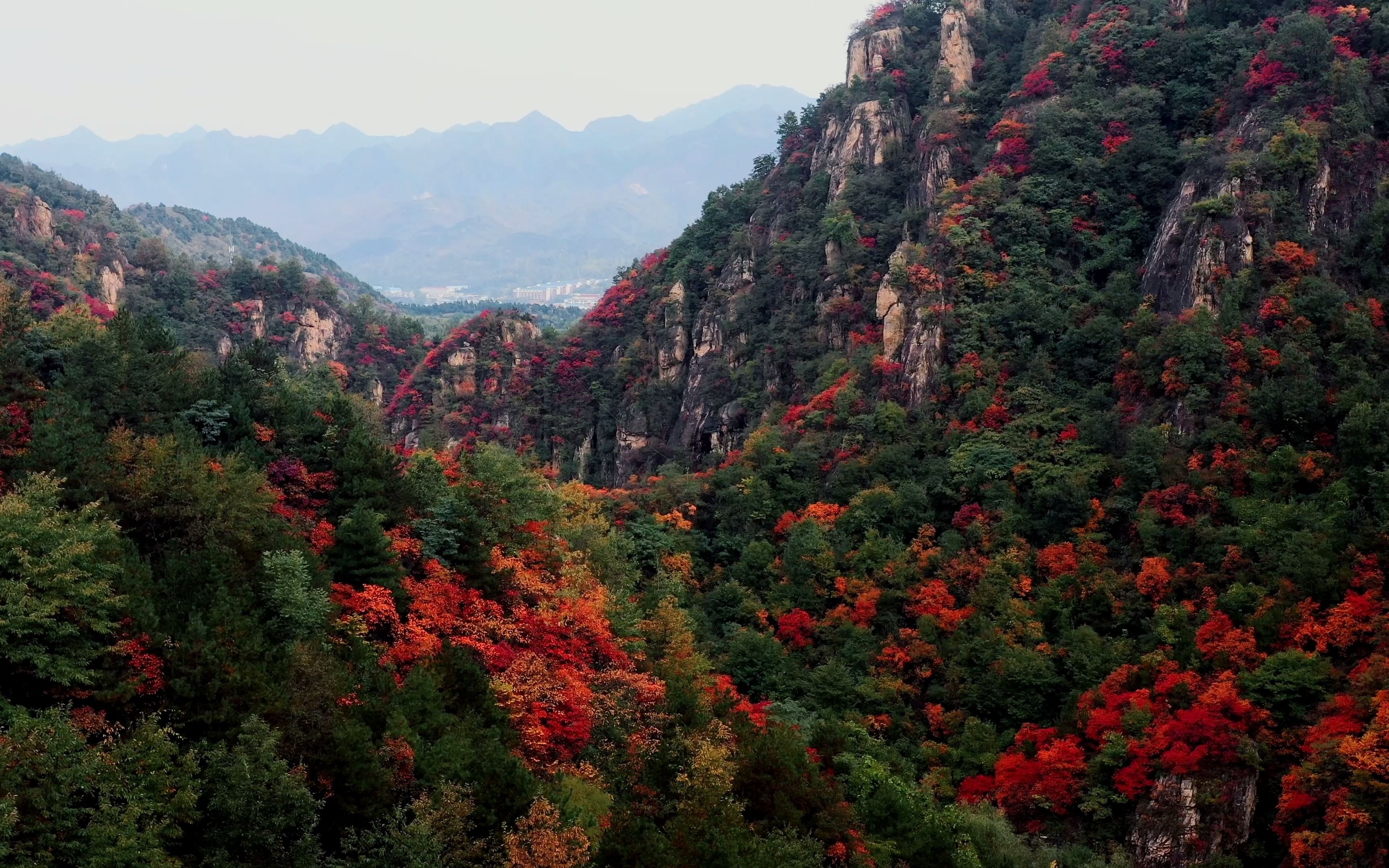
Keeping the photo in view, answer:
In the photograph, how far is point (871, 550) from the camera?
145 feet

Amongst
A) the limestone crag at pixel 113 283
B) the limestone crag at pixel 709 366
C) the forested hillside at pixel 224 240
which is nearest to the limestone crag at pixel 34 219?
the limestone crag at pixel 113 283

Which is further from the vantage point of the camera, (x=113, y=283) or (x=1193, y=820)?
(x=113, y=283)

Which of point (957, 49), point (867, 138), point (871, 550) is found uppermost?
point (957, 49)

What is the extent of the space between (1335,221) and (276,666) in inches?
1747

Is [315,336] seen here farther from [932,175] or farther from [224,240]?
[224,240]

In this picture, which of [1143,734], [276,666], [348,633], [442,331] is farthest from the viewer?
[442,331]

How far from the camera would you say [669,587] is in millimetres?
43312

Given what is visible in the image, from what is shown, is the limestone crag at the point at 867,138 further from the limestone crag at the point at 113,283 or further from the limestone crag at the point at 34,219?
the limestone crag at the point at 34,219

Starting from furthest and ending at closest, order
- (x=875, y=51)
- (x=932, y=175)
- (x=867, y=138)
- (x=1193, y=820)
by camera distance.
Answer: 1. (x=875, y=51)
2. (x=867, y=138)
3. (x=932, y=175)
4. (x=1193, y=820)


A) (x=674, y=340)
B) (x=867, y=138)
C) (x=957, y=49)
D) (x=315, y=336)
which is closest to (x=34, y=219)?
(x=315, y=336)

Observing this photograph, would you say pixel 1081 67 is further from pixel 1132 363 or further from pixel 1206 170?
pixel 1132 363

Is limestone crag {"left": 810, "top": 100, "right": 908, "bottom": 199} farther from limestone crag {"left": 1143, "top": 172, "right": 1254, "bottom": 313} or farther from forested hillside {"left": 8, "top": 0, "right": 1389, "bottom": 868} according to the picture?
limestone crag {"left": 1143, "top": 172, "right": 1254, "bottom": 313}

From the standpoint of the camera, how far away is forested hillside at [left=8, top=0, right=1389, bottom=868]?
2153cm

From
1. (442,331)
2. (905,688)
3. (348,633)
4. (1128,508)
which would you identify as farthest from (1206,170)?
(442,331)
